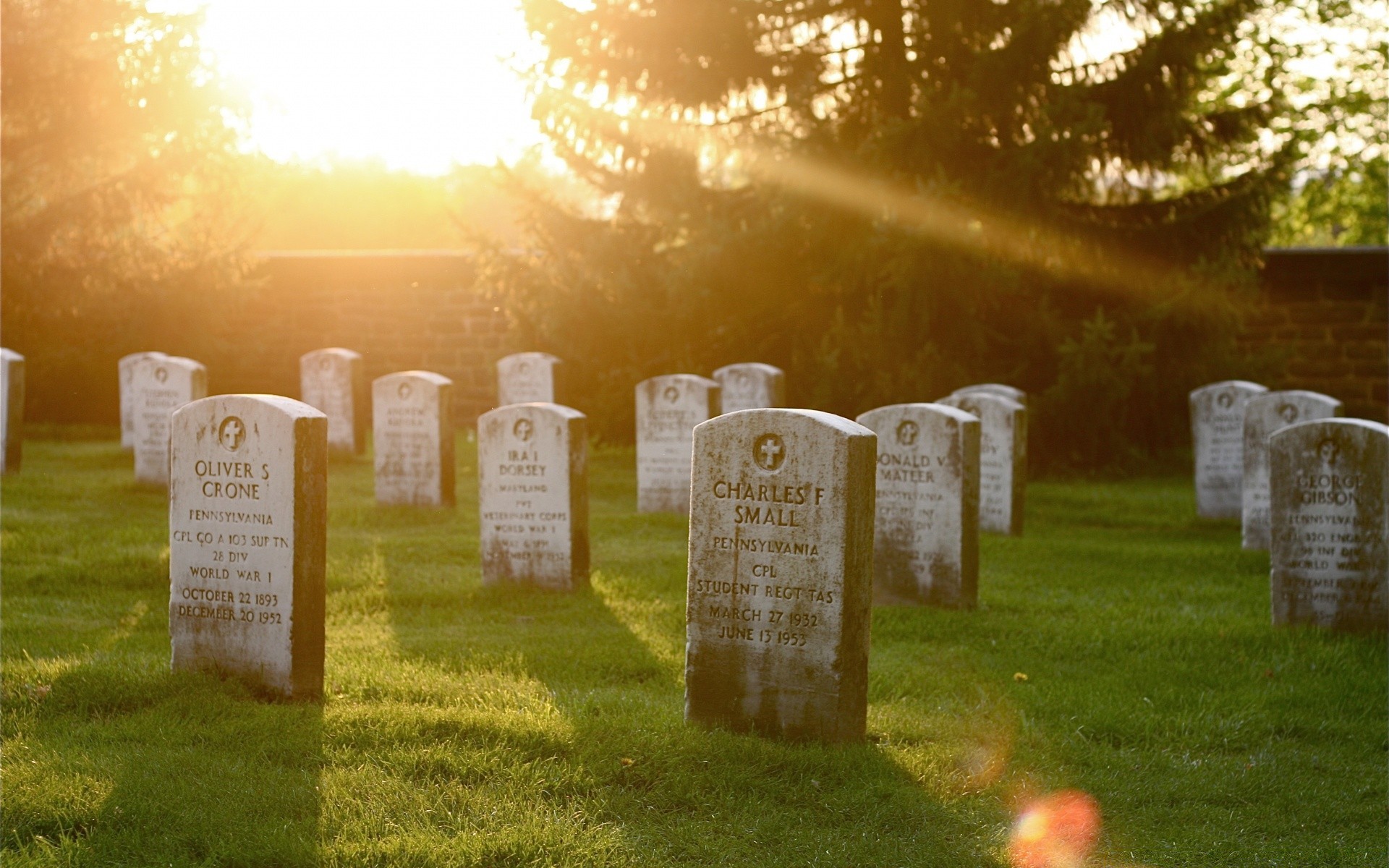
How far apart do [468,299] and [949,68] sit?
814 cm

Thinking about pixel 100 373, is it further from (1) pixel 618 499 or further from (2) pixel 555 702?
(2) pixel 555 702

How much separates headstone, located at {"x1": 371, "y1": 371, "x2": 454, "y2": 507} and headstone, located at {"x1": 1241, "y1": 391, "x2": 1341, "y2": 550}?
6253mm

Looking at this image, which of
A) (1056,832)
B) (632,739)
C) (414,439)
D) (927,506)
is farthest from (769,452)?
(414,439)

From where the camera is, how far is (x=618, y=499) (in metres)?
12.2

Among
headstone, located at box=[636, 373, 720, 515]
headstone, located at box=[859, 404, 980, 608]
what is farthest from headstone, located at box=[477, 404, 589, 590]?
headstone, located at box=[636, 373, 720, 515]

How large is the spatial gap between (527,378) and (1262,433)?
8141mm

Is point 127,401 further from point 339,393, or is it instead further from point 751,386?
point 751,386

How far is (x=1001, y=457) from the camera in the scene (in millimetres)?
9867

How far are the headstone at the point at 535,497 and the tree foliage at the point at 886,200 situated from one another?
6492 mm

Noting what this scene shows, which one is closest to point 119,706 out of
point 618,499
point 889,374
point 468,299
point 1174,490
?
point 618,499

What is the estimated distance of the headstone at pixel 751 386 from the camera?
40.1 feet

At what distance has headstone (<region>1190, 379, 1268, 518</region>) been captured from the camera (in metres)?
11.0

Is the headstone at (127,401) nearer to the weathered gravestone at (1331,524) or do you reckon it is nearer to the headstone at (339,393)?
the headstone at (339,393)

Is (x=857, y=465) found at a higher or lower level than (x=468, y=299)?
lower
